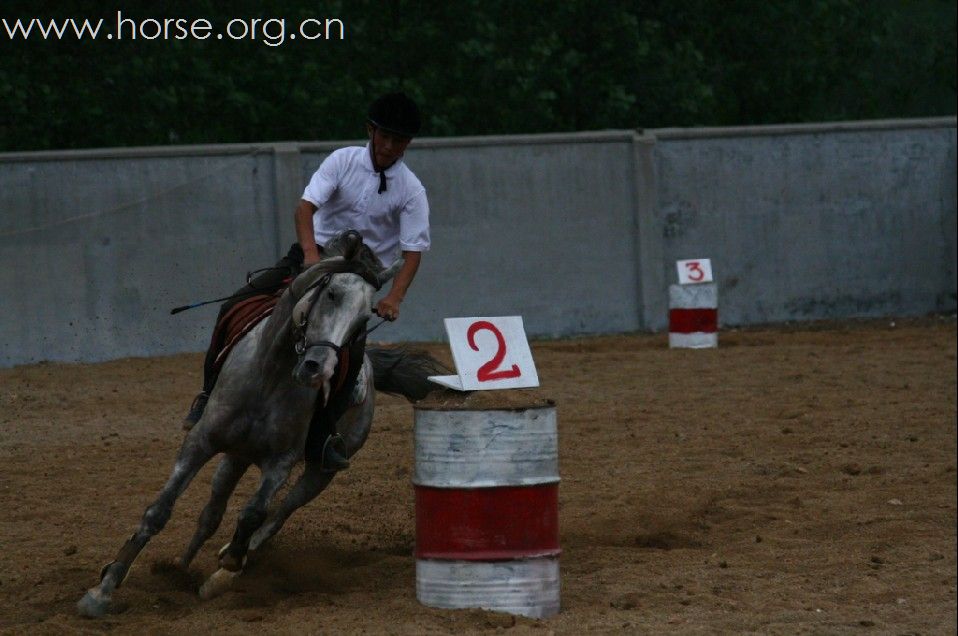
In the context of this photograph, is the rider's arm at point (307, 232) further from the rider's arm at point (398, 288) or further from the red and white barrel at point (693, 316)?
the red and white barrel at point (693, 316)

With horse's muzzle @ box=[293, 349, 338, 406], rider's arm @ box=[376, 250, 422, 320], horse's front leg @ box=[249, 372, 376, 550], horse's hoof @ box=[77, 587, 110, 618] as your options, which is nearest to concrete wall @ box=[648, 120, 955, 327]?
horse's front leg @ box=[249, 372, 376, 550]

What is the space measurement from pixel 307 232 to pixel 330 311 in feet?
3.75

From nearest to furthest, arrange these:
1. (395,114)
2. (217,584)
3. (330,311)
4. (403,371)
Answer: (330,311), (217,584), (395,114), (403,371)

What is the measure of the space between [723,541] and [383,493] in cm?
232

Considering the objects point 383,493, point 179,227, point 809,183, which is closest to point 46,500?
point 383,493

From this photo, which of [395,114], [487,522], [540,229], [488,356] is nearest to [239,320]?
[395,114]

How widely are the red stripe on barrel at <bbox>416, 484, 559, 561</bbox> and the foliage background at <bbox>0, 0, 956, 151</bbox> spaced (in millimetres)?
13697

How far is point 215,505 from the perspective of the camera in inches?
279

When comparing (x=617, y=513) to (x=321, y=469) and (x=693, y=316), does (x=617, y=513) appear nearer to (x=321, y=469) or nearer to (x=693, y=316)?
(x=321, y=469)

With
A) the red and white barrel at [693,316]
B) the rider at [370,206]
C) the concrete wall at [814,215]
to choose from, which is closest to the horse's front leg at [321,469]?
the rider at [370,206]

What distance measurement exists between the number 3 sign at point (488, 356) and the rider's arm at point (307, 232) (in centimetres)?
97

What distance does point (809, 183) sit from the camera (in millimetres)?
19547

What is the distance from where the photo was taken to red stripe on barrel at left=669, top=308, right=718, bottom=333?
15.9 m

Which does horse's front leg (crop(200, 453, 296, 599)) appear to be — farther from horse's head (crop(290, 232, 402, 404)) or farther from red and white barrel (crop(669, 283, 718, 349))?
red and white barrel (crop(669, 283, 718, 349))
